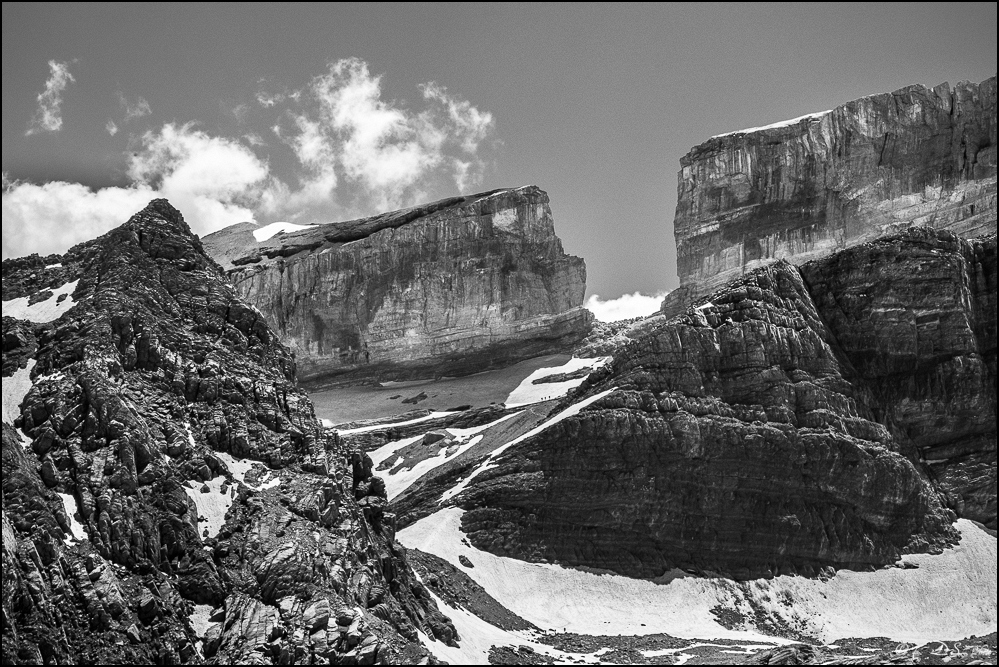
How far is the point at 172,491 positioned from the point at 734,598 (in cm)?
5559

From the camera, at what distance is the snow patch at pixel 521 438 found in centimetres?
12988

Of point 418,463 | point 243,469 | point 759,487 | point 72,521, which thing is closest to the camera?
point 72,521

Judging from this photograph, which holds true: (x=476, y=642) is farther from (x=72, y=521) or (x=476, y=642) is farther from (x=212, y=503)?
(x=72, y=521)

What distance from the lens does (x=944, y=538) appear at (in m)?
132

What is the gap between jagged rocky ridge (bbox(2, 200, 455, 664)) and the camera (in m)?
71.4

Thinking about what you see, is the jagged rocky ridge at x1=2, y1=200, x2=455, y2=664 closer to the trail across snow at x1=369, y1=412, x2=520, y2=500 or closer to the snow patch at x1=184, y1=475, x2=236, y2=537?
the snow patch at x1=184, y1=475, x2=236, y2=537

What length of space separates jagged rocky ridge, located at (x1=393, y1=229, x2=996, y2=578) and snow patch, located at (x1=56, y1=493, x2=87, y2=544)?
50987 millimetres

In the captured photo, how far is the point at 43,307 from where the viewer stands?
305 ft

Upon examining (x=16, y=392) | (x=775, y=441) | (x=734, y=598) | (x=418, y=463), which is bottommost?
(x=734, y=598)

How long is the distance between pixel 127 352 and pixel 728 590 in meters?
55.3

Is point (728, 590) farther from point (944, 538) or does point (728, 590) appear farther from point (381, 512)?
point (381, 512)

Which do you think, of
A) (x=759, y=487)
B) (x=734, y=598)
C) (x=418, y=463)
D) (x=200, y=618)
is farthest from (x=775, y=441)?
(x=200, y=618)

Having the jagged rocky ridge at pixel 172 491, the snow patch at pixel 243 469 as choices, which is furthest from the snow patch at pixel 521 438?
the snow patch at pixel 243 469

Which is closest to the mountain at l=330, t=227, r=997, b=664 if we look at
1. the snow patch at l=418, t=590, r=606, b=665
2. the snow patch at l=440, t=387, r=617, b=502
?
the snow patch at l=418, t=590, r=606, b=665
